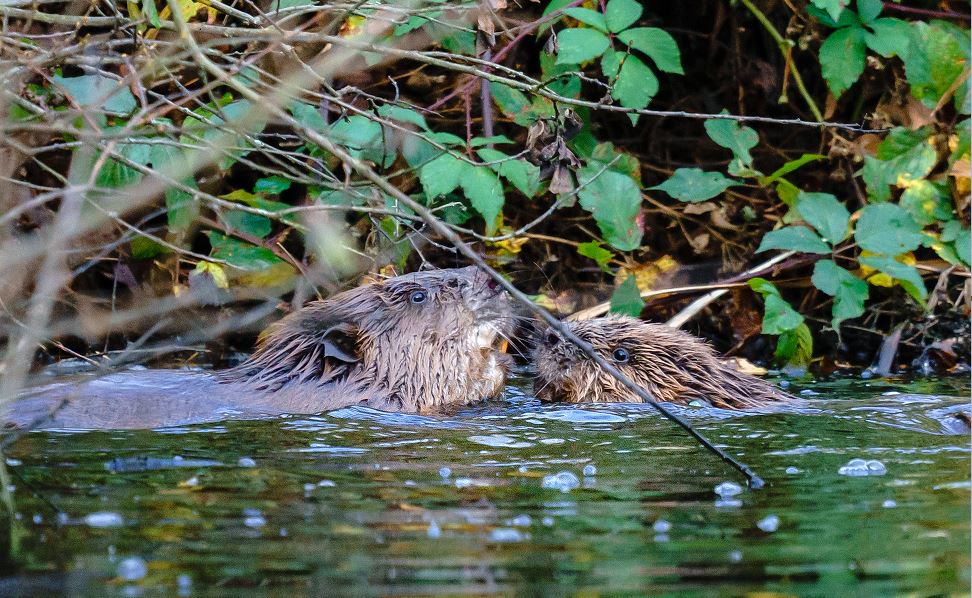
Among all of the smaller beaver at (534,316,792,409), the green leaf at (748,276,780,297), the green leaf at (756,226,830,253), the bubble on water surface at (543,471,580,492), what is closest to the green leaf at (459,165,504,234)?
the smaller beaver at (534,316,792,409)

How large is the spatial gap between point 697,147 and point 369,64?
2.73m

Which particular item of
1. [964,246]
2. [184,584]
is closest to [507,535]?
[184,584]

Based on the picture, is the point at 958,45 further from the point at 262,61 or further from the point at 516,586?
the point at 516,586

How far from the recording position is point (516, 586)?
2.53 meters

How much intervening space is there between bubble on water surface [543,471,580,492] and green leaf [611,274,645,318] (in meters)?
2.90

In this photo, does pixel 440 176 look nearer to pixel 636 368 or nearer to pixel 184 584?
pixel 636 368

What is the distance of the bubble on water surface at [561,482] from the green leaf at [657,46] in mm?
2933

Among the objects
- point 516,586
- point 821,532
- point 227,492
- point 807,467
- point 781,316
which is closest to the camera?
point 516,586

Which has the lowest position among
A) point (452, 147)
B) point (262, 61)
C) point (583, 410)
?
point (583, 410)

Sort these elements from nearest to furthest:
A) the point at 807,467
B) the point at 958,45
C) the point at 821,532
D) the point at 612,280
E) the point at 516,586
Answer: the point at 516,586 < the point at 821,532 < the point at 807,467 < the point at 958,45 < the point at 612,280

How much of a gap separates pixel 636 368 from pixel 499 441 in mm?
1569

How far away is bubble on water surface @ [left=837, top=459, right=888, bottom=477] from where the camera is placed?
3.75 metres

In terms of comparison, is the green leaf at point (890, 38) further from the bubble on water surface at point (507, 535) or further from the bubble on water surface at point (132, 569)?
the bubble on water surface at point (132, 569)

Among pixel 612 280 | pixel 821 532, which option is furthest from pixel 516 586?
pixel 612 280
